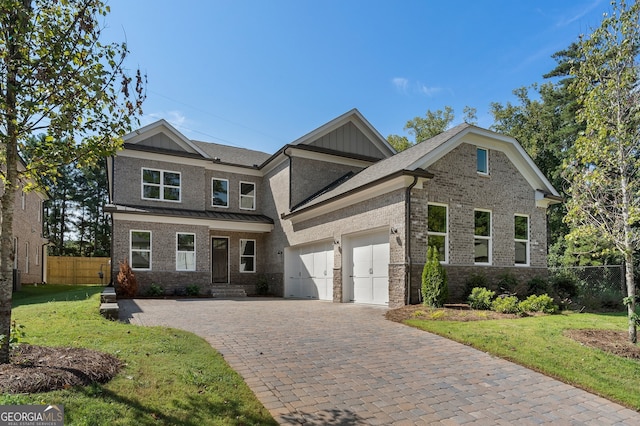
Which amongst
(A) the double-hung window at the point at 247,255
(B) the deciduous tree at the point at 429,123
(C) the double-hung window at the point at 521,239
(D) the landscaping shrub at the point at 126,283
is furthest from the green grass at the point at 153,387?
(B) the deciduous tree at the point at 429,123

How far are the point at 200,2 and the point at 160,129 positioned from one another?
10.4 meters

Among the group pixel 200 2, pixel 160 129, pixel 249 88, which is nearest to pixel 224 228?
pixel 160 129

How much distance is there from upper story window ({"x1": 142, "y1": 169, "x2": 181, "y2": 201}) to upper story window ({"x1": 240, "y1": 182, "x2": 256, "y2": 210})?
3.58 meters

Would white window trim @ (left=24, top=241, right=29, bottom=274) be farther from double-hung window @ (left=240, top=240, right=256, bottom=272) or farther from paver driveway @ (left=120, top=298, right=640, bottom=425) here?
paver driveway @ (left=120, top=298, right=640, bottom=425)

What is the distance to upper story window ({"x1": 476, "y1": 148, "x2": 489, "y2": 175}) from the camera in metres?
14.7

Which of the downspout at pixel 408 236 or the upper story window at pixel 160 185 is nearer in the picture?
the downspout at pixel 408 236

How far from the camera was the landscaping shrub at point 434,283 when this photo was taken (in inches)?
451

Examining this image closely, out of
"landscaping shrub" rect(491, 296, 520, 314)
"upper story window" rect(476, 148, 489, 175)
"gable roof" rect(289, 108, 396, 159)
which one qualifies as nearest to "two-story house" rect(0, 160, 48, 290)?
"gable roof" rect(289, 108, 396, 159)

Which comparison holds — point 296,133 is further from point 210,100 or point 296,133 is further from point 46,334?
point 46,334

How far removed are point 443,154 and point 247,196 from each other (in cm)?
1231

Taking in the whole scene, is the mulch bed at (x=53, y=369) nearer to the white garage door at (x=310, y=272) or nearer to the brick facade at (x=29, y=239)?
the white garage door at (x=310, y=272)

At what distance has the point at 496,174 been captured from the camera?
15.0 metres
